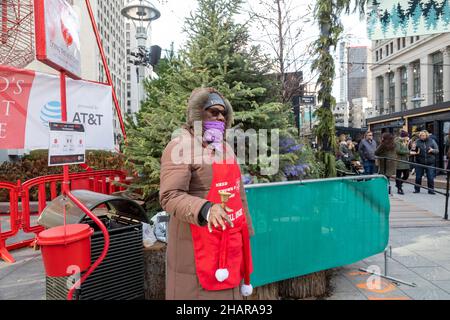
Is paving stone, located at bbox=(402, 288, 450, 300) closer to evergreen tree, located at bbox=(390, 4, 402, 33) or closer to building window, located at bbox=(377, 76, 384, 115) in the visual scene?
evergreen tree, located at bbox=(390, 4, 402, 33)

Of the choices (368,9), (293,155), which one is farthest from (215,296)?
(368,9)

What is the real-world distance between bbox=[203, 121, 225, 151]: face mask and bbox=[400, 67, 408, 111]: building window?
2195 inches

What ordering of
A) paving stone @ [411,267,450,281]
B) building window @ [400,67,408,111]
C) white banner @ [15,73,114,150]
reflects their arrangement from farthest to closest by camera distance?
building window @ [400,67,408,111], white banner @ [15,73,114,150], paving stone @ [411,267,450,281]

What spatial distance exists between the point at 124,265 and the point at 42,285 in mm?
1634

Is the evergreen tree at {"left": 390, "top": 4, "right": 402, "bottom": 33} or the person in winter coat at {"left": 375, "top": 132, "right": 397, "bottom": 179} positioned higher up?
the evergreen tree at {"left": 390, "top": 4, "right": 402, "bottom": 33}

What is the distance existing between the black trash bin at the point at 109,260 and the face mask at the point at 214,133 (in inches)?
53.7

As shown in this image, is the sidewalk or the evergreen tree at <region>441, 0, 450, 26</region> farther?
the evergreen tree at <region>441, 0, 450, 26</region>

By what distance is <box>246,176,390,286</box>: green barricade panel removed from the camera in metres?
3.10

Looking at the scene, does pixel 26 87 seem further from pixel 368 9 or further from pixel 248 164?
pixel 368 9

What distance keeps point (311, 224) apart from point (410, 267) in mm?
1957

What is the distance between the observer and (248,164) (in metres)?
4.10

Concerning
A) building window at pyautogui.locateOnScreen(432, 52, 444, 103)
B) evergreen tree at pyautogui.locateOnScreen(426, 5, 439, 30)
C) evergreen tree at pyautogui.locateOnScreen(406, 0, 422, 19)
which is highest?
building window at pyautogui.locateOnScreen(432, 52, 444, 103)

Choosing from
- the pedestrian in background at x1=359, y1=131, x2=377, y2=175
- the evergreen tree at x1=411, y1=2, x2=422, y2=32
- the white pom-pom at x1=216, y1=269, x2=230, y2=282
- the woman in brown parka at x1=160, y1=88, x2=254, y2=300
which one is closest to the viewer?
the woman in brown parka at x1=160, y1=88, x2=254, y2=300

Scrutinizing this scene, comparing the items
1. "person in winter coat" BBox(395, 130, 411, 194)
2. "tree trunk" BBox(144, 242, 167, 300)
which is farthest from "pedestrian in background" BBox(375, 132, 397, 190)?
"tree trunk" BBox(144, 242, 167, 300)
